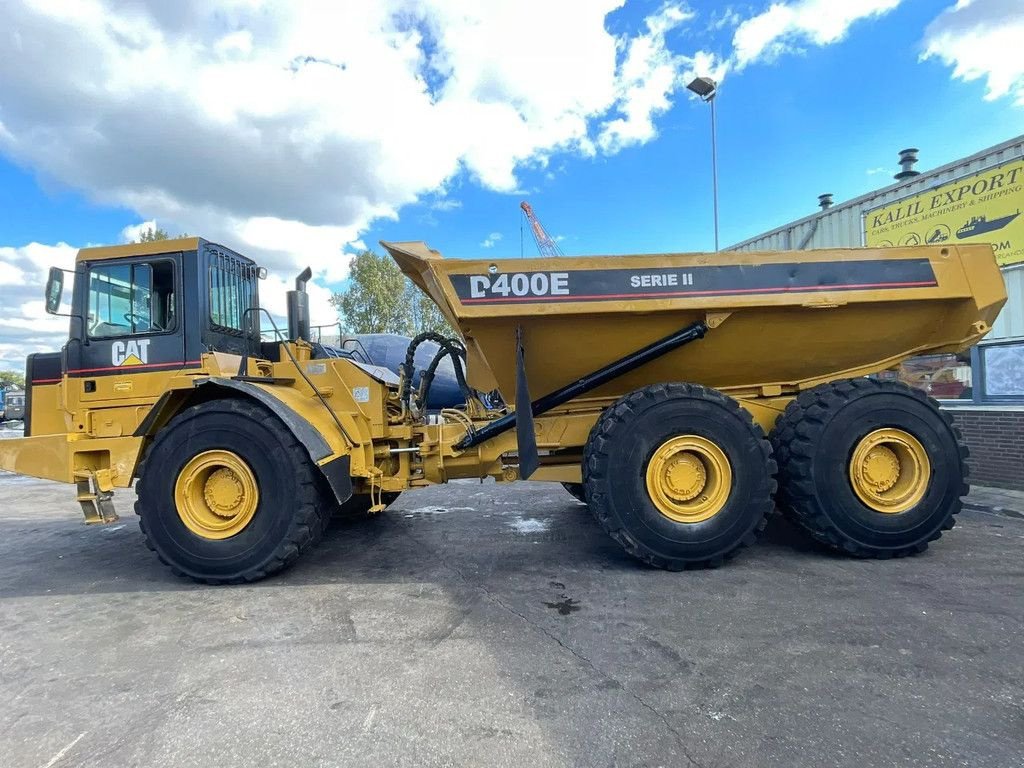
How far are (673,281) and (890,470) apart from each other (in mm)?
2164

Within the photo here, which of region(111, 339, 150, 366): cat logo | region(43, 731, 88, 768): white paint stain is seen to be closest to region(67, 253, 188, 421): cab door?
region(111, 339, 150, 366): cat logo

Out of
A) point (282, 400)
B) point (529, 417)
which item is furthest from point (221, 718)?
point (529, 417)

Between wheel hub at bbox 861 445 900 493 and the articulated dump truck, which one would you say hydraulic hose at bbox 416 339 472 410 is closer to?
the articulated dump truck

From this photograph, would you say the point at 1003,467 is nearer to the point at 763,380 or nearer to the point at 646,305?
the point at 763,380

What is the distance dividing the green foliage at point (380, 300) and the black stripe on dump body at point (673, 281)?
79.7 ft

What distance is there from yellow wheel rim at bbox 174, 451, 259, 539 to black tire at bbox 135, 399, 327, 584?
0.15 ft

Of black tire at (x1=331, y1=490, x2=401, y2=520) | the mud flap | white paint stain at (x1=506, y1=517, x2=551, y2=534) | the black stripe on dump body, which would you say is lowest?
white paint stain at (x1=506, y1=517, x2=551, y2=534)

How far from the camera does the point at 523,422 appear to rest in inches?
166

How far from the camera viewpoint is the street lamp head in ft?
31.9

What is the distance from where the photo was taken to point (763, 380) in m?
4.79

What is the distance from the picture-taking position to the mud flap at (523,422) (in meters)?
4.16

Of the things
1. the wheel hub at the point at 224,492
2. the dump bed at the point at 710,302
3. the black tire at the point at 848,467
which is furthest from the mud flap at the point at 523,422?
the wheel hub at the point at 224,492

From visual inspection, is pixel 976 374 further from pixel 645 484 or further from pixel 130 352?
pixel 130 352

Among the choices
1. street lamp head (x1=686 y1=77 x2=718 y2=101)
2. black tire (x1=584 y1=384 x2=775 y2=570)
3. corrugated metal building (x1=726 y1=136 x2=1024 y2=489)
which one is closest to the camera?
black tire (x1=584 y1=384 x2=775 y2=570)
